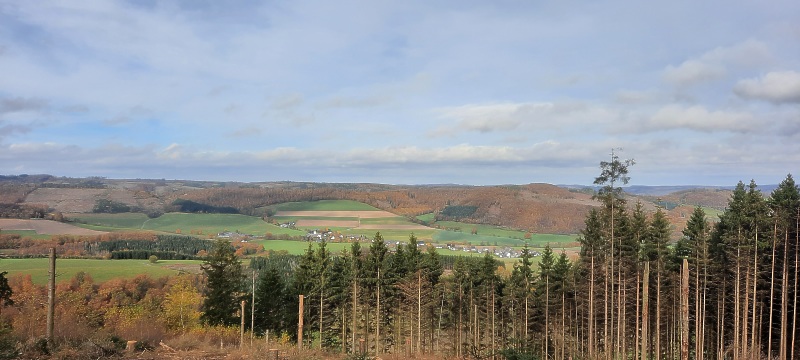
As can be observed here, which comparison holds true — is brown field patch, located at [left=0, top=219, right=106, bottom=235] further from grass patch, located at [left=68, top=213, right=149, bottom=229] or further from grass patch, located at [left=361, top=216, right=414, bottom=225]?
grass patch, located at [left=361, top=216, right=414, bottom=225]

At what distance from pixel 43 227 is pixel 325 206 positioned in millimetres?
84124

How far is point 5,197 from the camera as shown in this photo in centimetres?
13825

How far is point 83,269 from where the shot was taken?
71.3 metres

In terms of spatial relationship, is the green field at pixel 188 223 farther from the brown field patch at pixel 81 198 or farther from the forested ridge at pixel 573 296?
the forested ridge at pixel 573 296

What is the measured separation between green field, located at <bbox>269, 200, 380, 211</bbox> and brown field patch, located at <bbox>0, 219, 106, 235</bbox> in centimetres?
6559

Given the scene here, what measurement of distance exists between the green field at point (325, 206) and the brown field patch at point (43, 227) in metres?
65.6

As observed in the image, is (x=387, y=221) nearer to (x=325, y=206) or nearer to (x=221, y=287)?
(x=325, y=206)

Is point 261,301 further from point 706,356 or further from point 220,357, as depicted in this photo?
point 706,356

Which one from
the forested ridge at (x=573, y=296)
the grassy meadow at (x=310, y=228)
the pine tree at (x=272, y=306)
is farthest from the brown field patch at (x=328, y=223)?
the pine tree at (x=272, y=306)

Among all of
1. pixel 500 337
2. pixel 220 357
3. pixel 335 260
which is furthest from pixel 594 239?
pixel 220 357

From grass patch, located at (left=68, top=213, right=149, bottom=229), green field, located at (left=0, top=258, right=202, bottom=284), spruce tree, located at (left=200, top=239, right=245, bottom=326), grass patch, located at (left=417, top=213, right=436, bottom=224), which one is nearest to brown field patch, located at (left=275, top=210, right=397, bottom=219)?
grass patch, located at (left=417, top=213, right=436, bottom=224)

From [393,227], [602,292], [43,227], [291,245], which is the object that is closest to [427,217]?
[393,227]

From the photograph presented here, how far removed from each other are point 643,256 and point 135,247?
11155 centimetres

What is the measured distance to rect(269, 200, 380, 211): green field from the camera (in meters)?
168
